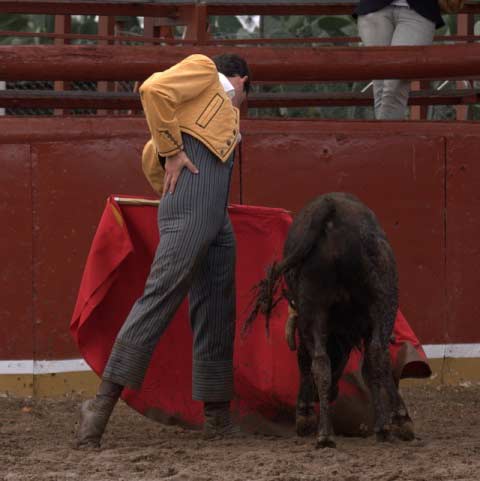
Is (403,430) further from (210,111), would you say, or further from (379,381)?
(210,111)

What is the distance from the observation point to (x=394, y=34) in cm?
796

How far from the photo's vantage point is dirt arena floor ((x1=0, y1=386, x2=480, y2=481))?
4.92 meters

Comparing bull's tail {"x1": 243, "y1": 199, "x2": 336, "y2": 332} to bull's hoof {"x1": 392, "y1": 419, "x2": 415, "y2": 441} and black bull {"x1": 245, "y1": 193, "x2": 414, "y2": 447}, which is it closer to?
black bull {"x1": 245, "y1": 193, "x2": 414, "y2": 447}

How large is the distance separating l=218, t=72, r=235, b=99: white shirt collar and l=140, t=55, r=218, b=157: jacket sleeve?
5.3 inches

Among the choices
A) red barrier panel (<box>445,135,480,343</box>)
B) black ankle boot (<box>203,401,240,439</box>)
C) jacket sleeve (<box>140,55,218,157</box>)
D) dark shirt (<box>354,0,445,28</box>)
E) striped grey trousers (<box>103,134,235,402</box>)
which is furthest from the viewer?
dark shirt (<box>354,0,445,28</box>)

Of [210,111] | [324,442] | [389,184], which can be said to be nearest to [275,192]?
[389,184]

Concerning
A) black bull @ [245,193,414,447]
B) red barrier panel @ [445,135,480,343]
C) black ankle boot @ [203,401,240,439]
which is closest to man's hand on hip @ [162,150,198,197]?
black bull @ [245,193,414,447]

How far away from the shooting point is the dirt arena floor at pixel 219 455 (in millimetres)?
4922

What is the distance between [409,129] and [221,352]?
2148 mm

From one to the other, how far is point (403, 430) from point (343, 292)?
624mm

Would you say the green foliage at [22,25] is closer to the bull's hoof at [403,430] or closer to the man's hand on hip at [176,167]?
the man's hand on hip at [176,167]

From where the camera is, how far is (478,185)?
24.5 ft

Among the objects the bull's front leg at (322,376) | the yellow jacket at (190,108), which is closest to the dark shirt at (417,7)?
the yellow jacket at (190,108)

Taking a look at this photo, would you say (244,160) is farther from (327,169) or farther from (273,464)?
(273,464)
